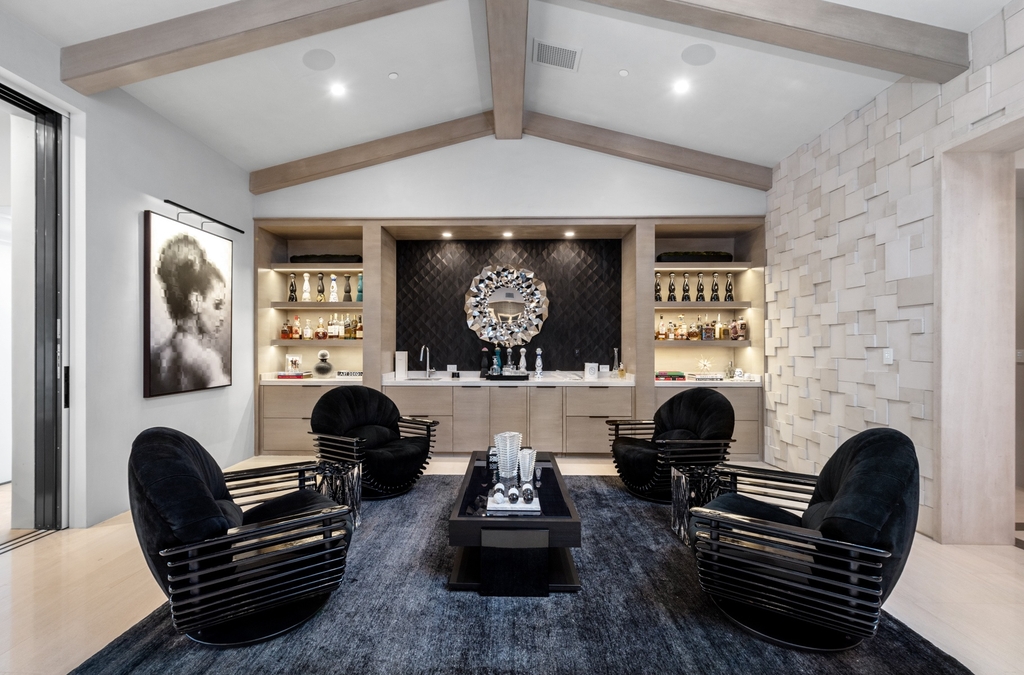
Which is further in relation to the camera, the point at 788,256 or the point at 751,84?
the point at 788,256

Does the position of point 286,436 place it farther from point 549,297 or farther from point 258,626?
point 258,626

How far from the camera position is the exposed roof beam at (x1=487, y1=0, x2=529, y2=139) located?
3.17 metres

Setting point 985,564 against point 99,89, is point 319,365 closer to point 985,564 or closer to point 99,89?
point 99,89

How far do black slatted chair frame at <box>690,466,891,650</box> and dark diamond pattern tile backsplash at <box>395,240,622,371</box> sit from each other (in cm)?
380

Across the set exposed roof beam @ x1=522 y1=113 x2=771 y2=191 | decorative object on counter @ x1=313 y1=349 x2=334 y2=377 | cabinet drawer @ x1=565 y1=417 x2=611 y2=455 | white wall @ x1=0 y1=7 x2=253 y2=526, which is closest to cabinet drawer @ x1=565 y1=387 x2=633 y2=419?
cabinet drawer @ x1=565 y1=417 x2=611 y2=455

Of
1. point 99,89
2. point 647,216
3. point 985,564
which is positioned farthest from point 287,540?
point 647,216

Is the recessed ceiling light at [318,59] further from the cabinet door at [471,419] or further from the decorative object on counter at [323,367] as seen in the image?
the cabinet door at [471,419]

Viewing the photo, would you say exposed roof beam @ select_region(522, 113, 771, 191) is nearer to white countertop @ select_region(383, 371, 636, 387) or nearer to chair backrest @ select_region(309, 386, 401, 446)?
white countertop @ select_region(383, 371, 636, 387)

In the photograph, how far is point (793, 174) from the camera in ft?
15.0

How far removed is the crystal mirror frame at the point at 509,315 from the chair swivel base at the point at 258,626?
3889mm

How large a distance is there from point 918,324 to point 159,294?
17.5ft


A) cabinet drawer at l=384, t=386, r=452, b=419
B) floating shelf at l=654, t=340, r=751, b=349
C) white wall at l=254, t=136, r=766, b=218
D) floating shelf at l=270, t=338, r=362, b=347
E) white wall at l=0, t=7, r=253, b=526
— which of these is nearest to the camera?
white wall at l=0, t=7, r=253, b=526

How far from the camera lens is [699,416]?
3.83m

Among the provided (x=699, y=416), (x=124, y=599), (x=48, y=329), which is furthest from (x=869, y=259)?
(x=48, y=329)
